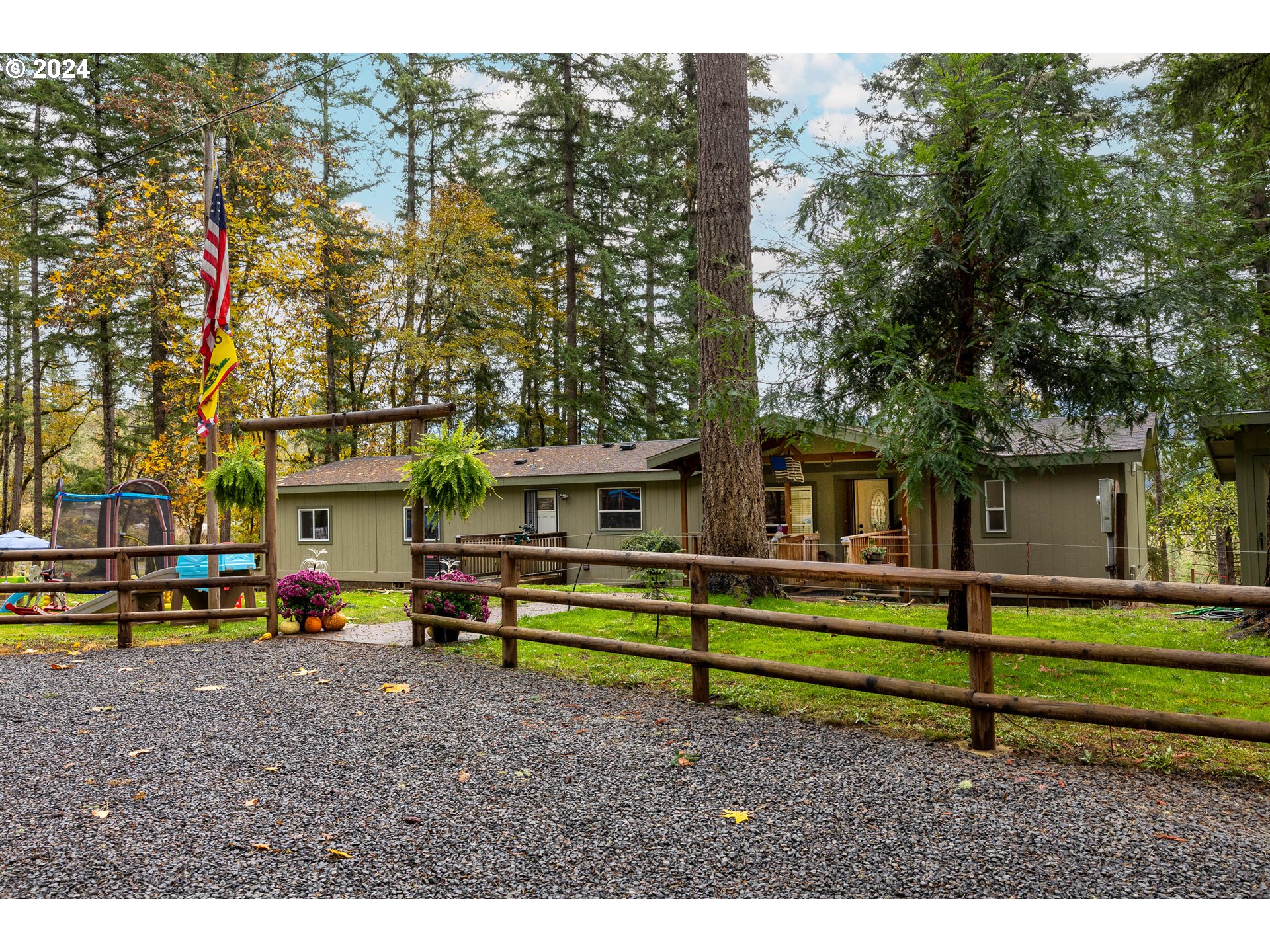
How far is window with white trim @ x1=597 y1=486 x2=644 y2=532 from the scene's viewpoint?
16.2 metres

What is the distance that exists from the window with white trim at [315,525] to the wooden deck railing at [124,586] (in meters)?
10.4

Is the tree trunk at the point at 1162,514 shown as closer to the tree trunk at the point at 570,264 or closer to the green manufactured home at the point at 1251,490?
the green manufactured home at the point at 1251,490

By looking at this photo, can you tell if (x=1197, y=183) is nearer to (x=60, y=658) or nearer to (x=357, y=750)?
(x=357, y=750)

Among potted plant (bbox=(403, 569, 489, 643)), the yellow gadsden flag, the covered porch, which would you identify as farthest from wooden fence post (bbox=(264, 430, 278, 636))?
the covered porch

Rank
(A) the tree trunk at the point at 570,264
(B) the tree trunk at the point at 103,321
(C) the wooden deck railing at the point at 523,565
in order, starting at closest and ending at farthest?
(C) the wooden deck railing at the point at 523,565 → (B) the tree trunk at the point at 103,321 → (A) the tree trunk at the point at 570,264

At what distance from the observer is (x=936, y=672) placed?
576 cm

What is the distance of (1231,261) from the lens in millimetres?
5238

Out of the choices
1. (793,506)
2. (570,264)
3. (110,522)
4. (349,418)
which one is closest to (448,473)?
(349,418)

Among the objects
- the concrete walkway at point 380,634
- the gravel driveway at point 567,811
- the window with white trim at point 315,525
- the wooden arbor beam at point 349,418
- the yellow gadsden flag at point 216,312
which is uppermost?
the yellow gadsden flag at point 216,312

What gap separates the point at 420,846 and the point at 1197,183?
6319 mm

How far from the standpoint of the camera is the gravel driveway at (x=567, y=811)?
8.82 feet

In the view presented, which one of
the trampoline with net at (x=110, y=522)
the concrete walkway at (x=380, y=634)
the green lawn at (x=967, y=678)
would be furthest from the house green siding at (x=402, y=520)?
the green lawn at (x=967, y=678)

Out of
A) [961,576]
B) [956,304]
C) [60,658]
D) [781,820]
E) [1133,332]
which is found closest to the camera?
[781,820]

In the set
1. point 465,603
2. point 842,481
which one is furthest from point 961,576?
point 842,481
